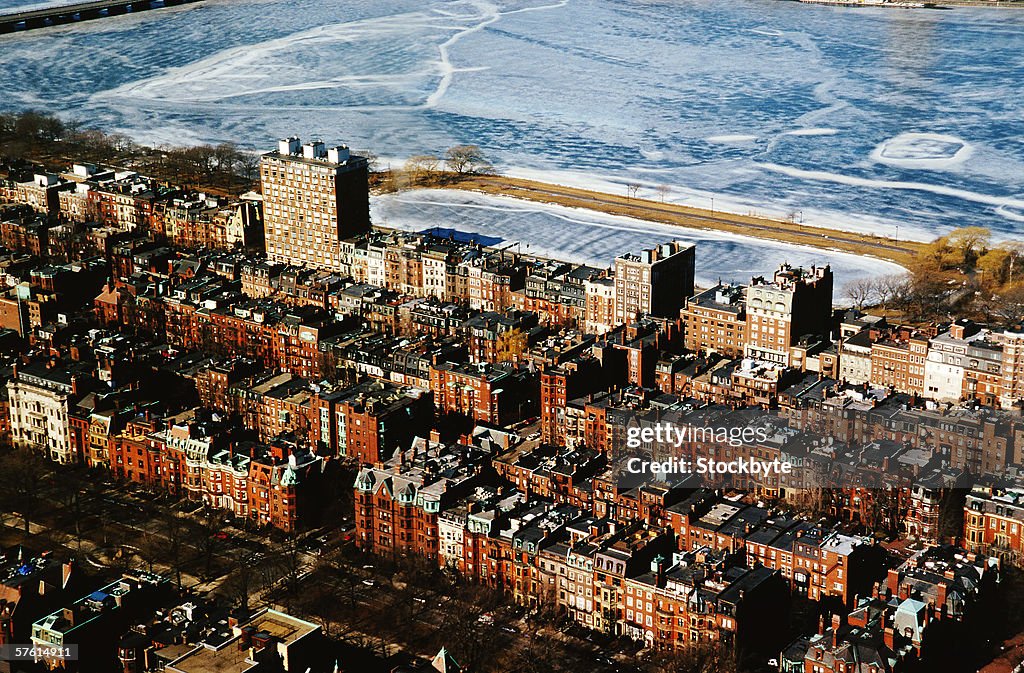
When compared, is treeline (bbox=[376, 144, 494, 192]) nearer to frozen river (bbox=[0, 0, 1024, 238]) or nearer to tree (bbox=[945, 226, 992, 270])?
frozen river (bbox=[0, 0, 1024, 238])

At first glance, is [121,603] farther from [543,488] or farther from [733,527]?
[733,527]

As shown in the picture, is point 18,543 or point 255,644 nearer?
point 255,644

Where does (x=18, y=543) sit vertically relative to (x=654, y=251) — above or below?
below

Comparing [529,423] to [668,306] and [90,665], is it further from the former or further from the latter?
[90,665]

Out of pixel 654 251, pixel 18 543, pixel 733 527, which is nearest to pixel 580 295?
pixel 654 251

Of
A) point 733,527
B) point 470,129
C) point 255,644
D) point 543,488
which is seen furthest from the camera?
point 470,129

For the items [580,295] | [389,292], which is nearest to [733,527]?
[580,295]

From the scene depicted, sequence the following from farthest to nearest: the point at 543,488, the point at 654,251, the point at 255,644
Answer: the point at 654,251 < the point at 543,488 < the point at 255,644
